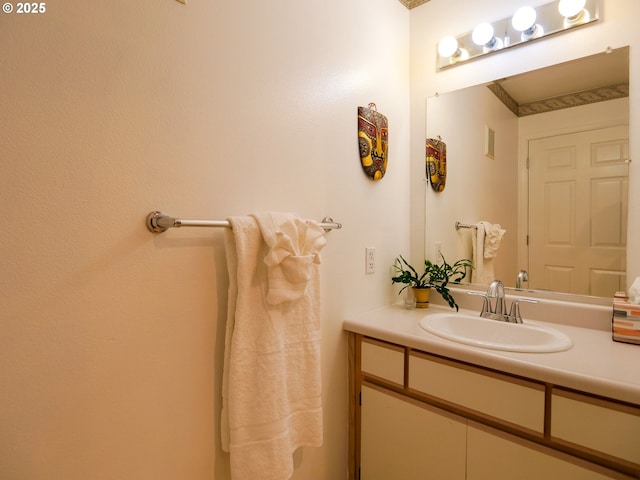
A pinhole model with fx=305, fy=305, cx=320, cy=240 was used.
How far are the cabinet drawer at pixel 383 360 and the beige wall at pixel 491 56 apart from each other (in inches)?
26.6

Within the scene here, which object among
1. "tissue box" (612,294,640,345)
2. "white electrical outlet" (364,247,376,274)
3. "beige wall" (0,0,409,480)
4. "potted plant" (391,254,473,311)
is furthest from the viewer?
"potted plant" (391,254,473,311)

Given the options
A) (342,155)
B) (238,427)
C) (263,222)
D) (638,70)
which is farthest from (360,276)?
(638,70)

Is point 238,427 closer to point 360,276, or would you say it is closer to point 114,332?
point 114,332

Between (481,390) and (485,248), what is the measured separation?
747 millimetres

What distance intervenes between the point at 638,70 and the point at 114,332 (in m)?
1.95

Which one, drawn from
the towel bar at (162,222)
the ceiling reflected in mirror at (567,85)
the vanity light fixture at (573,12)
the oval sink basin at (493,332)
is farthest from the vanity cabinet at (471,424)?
the vanity light fixture at (573,12)

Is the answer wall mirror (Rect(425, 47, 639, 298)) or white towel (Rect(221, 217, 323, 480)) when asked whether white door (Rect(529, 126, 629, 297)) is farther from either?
white towel (Rect(221, 217, 323, 480))

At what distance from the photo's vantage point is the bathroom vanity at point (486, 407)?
2.62 ft

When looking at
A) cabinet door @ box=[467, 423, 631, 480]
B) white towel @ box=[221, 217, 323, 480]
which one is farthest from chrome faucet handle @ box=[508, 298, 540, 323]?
white towel @ box=[221, 217, 323, 480]

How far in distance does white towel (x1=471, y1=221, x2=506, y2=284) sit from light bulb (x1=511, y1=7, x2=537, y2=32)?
88 cm

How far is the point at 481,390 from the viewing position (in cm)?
98

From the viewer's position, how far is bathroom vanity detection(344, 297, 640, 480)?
799mm

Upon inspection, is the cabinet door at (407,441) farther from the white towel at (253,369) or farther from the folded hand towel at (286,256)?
the folded hand towel at (286,256)

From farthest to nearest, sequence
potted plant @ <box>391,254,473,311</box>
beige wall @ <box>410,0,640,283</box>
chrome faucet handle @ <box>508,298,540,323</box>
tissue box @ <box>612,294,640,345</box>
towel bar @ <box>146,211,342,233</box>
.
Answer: potted plant @ <box>391,254,473,311</box> → chrome faucet handle @ <box>508,298,540,323</box> → beige wall @ <box>410,0,640,283</box> → tissue box @ <box>612,294,640,345</box> → towel bar @ <box>146,211,342,233</box>
